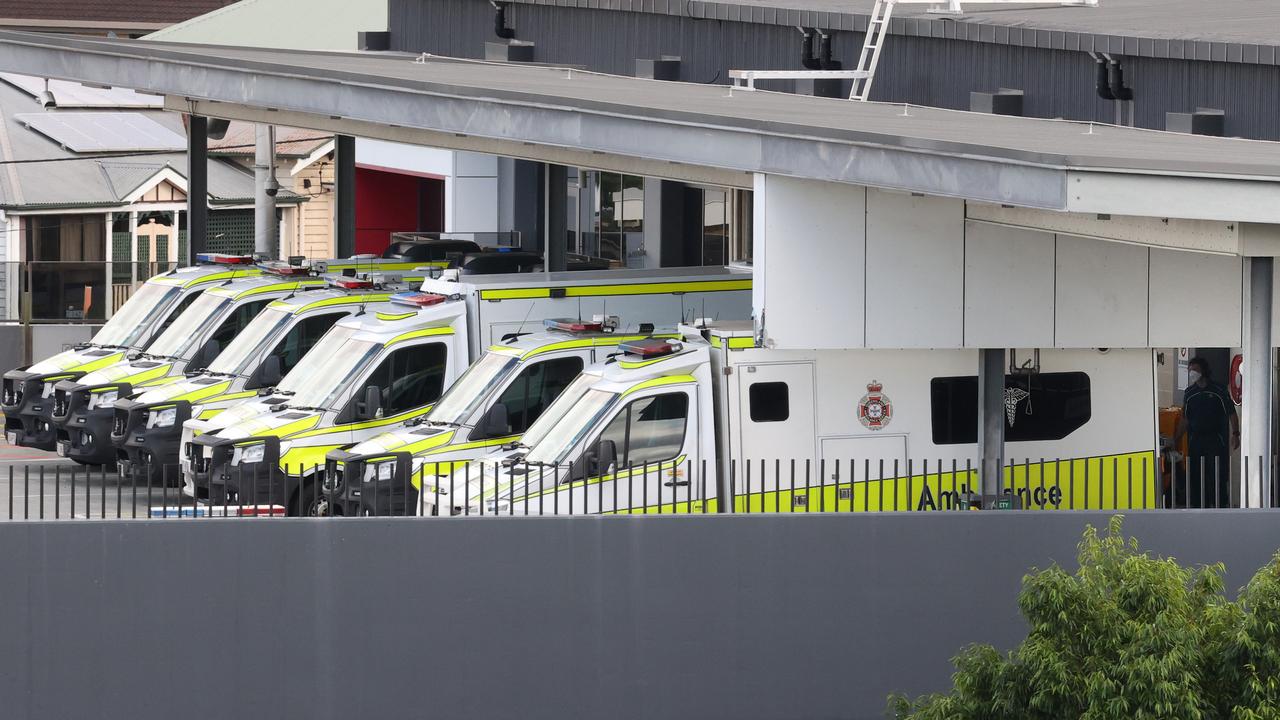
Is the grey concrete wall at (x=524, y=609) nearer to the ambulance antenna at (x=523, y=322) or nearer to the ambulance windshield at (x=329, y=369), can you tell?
the ambulance windshield at (x=329, y=369)

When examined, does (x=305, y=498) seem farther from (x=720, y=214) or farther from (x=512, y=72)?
(x=720, y=214)

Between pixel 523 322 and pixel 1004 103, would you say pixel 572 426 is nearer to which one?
pixel 523 322

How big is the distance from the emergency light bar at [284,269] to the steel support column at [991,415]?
33.3ft

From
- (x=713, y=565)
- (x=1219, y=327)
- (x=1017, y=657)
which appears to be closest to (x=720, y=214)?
(x=1219, y=327)

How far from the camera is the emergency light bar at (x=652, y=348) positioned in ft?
51.0

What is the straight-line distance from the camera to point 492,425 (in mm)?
16578

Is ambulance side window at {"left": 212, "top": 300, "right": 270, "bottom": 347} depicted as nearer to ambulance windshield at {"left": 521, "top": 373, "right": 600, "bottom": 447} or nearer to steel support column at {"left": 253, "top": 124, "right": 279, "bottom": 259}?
ambulance windshield at {"left": 521, "top": 373, "right": 600, "bottom": 447}

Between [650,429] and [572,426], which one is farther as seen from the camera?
[572,426]

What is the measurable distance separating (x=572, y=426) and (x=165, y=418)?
633 centimetres

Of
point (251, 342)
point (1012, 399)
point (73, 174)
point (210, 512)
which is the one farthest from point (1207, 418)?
point (73, 174)

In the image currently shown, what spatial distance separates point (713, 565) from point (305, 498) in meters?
5.84

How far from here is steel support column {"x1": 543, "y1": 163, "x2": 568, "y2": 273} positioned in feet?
75.9

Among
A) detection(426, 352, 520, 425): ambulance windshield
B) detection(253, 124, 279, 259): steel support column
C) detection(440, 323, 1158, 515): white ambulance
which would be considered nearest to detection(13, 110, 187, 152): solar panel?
detection(253, 124, 279, 259): steel support column

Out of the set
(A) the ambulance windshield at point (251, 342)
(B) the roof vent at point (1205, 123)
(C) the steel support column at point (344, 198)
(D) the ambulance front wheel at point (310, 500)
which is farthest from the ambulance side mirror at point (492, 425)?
(C) the steel support column at point (344, 198)
